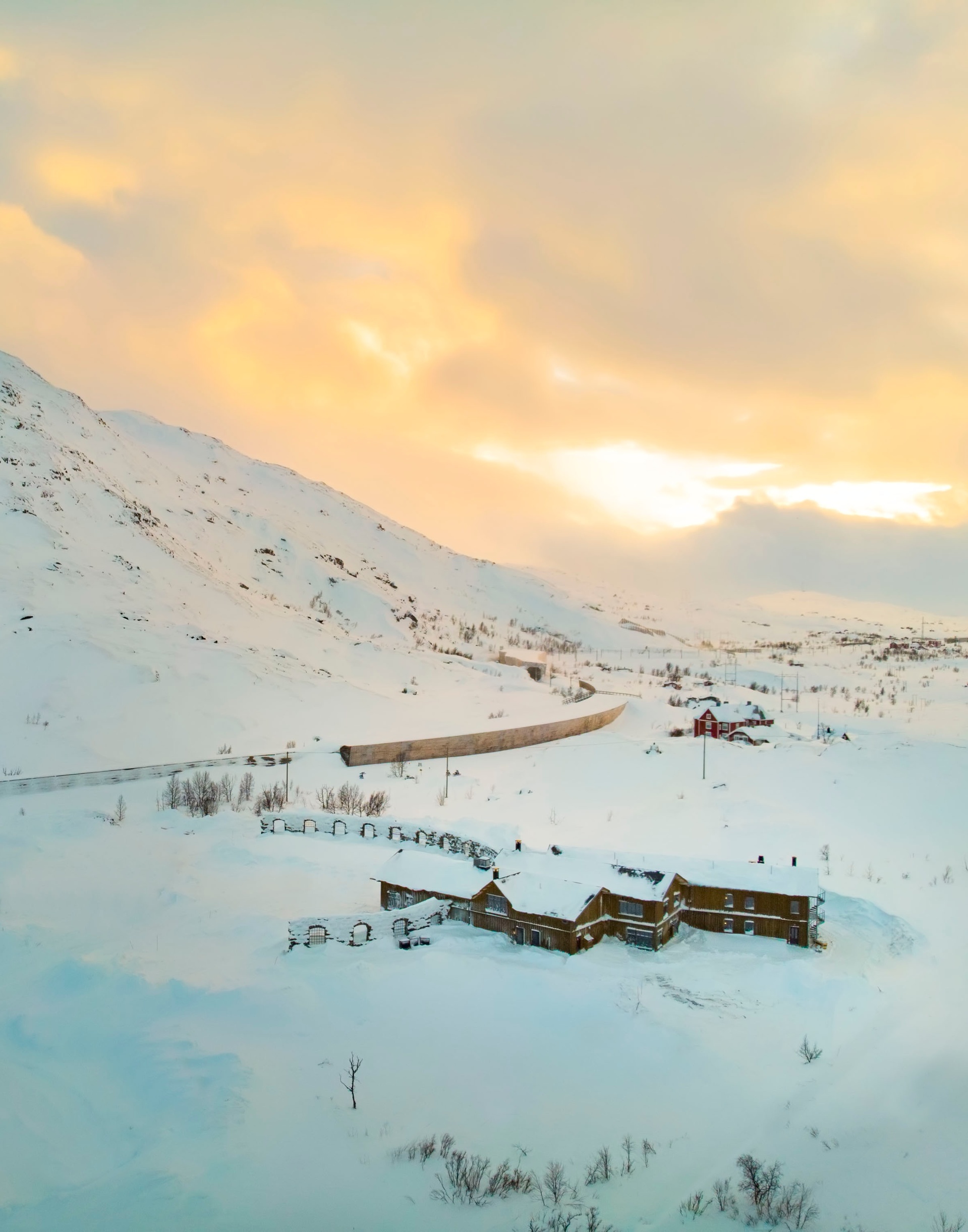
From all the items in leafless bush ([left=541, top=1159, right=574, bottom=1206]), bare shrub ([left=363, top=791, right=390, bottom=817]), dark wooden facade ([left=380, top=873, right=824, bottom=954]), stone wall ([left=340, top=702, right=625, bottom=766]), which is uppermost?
stone wall ([left=340, top=702, right=625, bottom=766])

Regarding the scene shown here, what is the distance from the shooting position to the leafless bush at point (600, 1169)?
10.5 m

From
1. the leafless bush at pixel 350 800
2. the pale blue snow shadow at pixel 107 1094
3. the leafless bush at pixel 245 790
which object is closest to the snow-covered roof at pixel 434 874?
the pale blue snow shadow at pixel 107 1094

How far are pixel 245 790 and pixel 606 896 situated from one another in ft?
54.4

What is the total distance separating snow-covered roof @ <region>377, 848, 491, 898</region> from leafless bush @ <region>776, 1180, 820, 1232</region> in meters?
8.75

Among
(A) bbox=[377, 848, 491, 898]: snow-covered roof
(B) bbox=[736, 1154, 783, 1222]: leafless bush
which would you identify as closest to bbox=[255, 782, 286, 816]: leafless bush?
(A) bbox=[377, 848, 491, 898]: snow-covered roof

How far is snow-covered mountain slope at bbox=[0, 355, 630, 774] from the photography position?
121ft

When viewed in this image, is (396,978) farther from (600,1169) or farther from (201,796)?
(201,796)

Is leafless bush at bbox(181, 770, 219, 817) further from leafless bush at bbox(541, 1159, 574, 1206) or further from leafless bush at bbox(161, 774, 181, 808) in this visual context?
leafless bush at bbox(541, 1159, 574, 1206)

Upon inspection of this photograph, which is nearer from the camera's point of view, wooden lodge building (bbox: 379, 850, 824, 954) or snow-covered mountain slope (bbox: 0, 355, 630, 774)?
wooden lodge building (bbox: 379, 850, 824, 954)

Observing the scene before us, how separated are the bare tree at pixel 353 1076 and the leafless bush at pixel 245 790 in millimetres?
16484

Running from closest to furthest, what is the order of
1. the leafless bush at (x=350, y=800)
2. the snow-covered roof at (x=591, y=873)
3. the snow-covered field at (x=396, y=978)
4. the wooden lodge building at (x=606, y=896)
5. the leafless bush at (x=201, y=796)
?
1. the snow-covered field at (x=396, y=978)
2. the wooden lodge building at (x=606, y=896)
3. the snow-covered roof at (x=591, y=873)
4. the leafless bush at (x=201, y=796)
5. the leafless bush at (x=350, y=800)

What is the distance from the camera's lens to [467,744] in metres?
42.2

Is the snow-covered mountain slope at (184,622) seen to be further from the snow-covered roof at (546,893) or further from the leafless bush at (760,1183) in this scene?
the leafless bush at (760,1183)

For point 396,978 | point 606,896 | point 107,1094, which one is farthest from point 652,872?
point 107,1094
